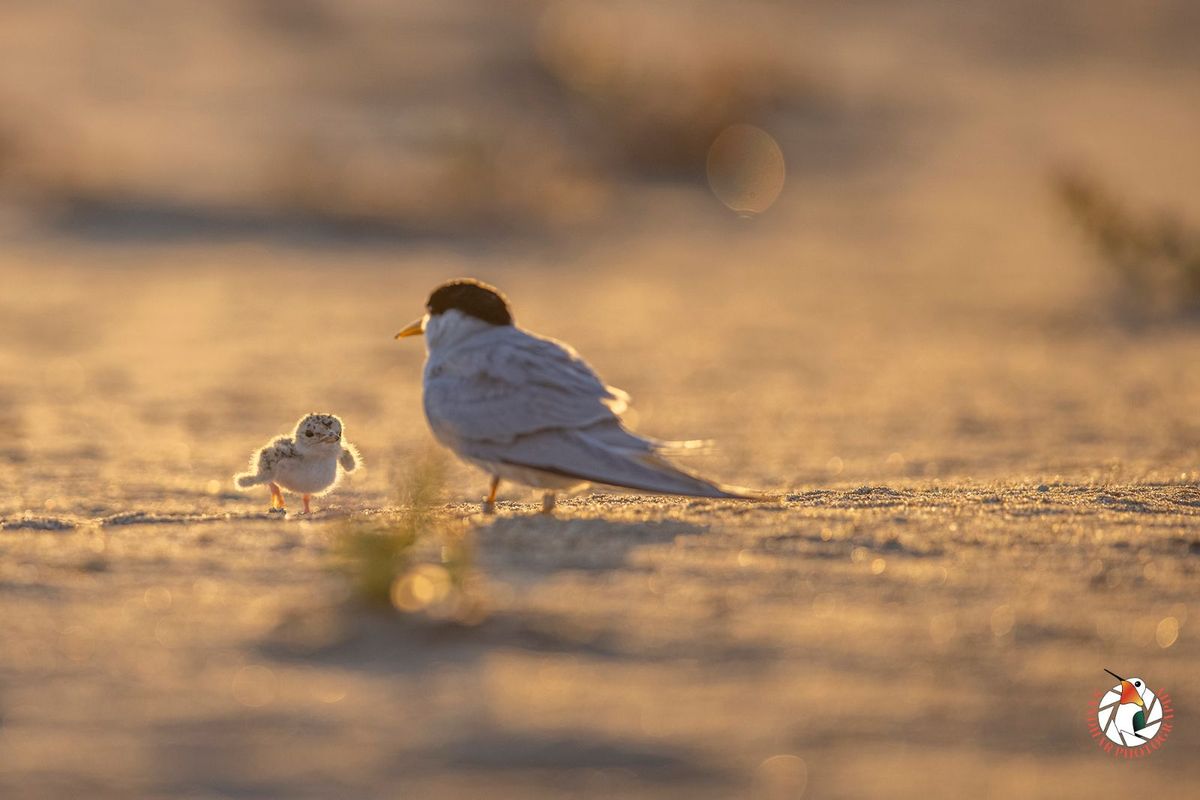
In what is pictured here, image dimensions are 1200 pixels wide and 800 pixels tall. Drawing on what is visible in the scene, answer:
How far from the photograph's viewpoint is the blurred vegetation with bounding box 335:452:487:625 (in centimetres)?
344

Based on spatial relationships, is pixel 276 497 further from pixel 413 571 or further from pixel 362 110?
pixel 362 110

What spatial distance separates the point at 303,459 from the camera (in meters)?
5.40

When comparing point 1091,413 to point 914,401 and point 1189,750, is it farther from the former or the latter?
point 1189,750

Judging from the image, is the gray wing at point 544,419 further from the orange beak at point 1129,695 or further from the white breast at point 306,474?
the orange beak at point 1129,695

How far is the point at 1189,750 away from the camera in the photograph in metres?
2.85

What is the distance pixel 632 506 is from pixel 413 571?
4.79 feet

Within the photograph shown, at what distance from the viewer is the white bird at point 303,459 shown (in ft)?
17.6

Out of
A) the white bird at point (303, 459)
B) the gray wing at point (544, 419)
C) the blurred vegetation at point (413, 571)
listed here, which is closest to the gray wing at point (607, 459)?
the gray wing at point (544, 419)

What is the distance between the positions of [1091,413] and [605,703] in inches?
200

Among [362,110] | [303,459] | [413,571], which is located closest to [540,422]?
[413,571]

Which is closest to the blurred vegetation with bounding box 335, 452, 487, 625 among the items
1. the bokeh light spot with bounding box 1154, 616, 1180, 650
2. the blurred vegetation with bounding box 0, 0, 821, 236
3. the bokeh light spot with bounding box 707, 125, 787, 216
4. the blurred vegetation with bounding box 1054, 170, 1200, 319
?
the bokeh light spot with bounding box 1154, 616, 1180, 650

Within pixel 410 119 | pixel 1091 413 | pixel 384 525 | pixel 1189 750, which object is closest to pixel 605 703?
pixel 1189 750

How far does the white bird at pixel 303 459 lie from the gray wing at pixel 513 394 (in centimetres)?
70

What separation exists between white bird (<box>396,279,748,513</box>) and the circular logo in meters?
1.53
